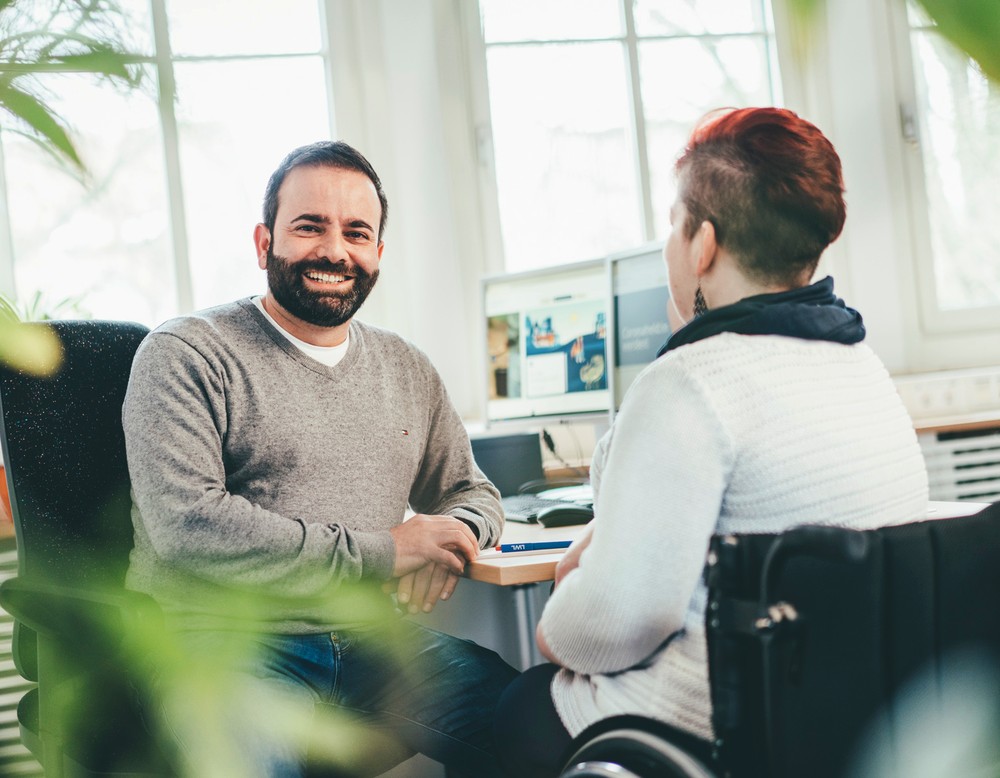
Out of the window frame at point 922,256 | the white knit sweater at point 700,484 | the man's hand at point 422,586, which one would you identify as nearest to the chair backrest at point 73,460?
the man's hand at point 422,586

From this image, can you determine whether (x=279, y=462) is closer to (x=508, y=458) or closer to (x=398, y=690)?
(x=398, y=690)

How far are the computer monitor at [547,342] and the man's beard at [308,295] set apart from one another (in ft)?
2.33

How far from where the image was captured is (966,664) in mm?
831

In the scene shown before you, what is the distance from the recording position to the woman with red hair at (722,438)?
974 mm

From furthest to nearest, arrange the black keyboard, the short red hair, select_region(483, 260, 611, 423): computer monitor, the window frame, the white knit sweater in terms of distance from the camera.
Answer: the window frame → select_region(483, 260, 611, 423): computer monitor → the black keyboard → the short red hair → the white knit sweater

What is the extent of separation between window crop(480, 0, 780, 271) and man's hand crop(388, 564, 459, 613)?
1.78m

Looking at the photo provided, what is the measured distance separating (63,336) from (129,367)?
0.14 meters

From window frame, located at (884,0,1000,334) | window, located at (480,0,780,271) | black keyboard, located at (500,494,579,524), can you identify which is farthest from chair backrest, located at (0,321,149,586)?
window frame, located at (884,0,1000,334)

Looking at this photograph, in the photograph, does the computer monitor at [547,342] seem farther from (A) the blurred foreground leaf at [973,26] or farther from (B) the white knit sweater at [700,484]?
(A) the blurred foreground leaf at [973,26]

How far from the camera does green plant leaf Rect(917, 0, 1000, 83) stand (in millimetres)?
178

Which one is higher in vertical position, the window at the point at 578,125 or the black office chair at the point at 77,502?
the window at the point at 578,125

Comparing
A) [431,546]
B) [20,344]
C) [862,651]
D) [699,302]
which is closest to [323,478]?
[431,546]

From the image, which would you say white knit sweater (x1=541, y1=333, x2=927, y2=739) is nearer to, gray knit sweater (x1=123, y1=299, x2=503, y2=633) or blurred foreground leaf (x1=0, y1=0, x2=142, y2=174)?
gray knit sweater (x1=123, y1=299, x2=503, y2=633)

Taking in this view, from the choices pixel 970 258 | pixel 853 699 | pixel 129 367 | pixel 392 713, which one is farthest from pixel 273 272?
pixel 970 258
